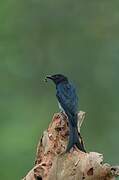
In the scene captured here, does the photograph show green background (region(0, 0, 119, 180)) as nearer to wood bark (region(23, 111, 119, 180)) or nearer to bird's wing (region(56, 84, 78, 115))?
bird's wing (region(56, 84, 78, 115))

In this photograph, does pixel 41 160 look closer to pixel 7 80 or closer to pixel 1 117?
pixel 1 117

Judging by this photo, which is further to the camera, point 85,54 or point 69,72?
point 85,54

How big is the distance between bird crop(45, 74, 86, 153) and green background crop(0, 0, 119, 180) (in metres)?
3.14

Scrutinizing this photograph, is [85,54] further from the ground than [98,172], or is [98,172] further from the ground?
[85,54]

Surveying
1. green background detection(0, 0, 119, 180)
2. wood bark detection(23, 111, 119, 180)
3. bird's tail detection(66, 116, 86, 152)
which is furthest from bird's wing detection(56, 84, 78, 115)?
green background detection(0, 0, 119, 180)

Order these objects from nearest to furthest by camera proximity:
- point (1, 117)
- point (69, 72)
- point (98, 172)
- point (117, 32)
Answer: point (98, 172), point (1, 117), point (69, 72), point (117, 32)

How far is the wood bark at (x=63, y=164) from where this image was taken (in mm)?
4762

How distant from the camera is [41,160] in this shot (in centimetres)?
493

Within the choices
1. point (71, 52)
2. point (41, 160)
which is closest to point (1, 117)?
point (71, 52)

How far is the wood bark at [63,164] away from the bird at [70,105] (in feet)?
0.17

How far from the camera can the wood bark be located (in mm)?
4762

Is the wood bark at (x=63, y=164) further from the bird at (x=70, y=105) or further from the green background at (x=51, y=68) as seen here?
the green background at (x=51, y=68)

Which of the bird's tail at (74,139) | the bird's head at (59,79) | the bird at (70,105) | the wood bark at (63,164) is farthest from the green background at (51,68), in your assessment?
the wood bark at (63,164)

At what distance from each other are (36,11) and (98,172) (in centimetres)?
812
